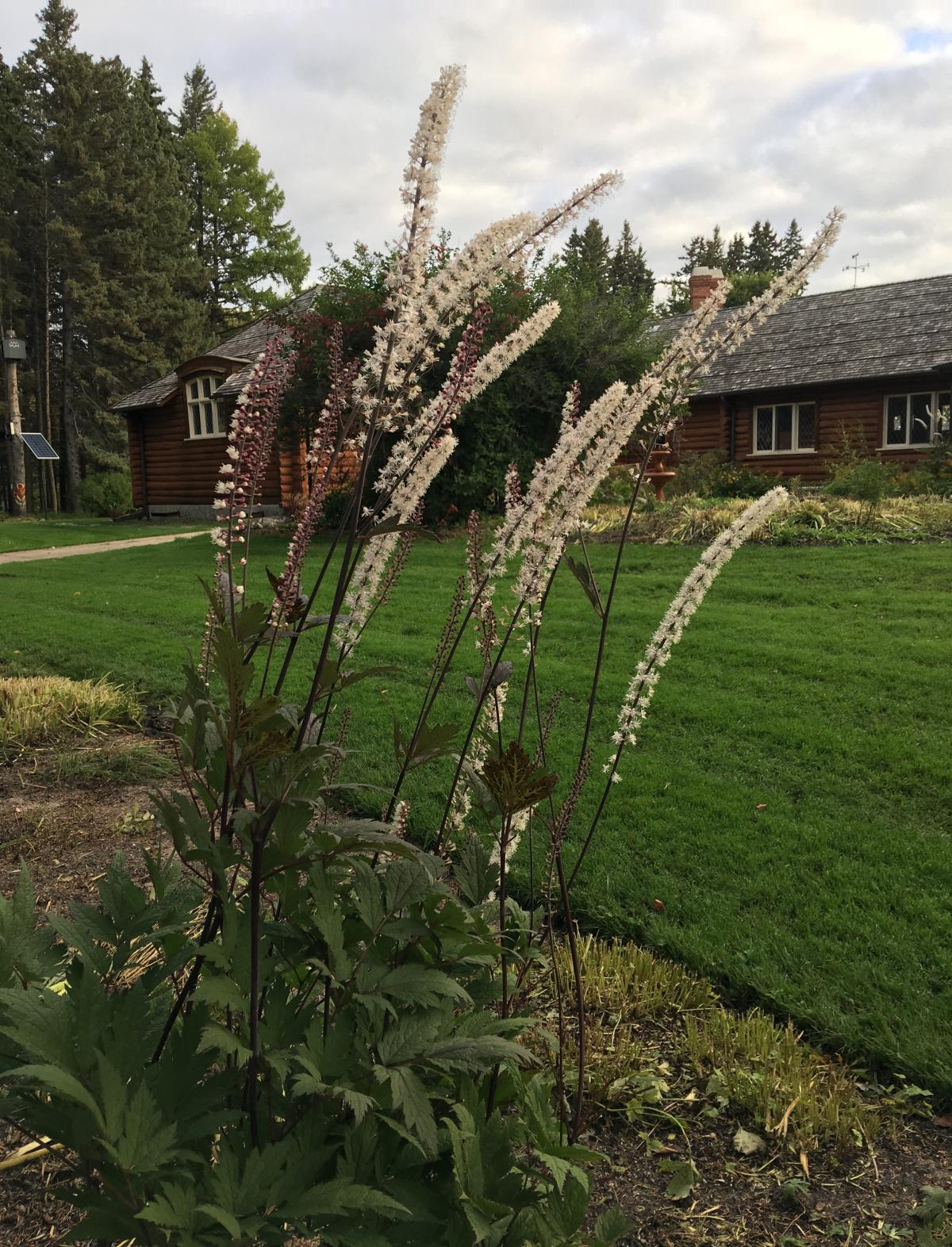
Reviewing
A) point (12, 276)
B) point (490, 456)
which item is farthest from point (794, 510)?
point (12, 276)

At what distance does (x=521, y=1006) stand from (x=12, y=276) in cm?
4238

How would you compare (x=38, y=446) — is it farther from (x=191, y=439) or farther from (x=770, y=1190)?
(x=770, y=1190)

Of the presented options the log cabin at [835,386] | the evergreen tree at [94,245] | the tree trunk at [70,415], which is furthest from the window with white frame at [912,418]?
the tree trunk at [70,415]

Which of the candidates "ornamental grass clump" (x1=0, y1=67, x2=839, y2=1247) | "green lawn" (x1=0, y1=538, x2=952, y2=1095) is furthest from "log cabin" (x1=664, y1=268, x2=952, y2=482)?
"ornamental grass clump" (x1=0, y1=67, x2=839, y2=1247)

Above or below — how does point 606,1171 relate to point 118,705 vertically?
below

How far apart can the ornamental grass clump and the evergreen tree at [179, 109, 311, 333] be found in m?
44.4

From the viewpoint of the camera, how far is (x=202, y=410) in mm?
25859

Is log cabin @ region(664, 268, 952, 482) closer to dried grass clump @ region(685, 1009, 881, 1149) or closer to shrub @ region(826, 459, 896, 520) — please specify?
shrub @ region(826, 459, 896, 520)

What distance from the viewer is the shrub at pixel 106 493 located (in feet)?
109

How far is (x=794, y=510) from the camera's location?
14031mm

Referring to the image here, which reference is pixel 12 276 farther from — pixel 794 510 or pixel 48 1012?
pixel 48 1012

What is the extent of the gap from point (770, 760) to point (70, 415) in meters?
38.5

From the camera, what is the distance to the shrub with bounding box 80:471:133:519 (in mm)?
33250

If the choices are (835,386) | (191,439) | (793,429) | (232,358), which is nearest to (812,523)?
(835,386)
